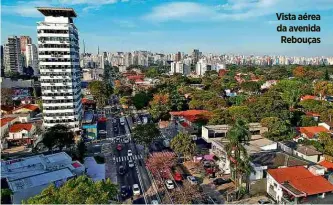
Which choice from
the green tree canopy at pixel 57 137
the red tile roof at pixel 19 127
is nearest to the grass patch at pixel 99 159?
the green tree canopy at pixel 57 137

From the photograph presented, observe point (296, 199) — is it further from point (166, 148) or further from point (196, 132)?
point (196, 132)

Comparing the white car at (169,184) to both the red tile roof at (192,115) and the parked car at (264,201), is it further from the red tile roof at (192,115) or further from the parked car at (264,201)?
the red tile roof at (192,115)

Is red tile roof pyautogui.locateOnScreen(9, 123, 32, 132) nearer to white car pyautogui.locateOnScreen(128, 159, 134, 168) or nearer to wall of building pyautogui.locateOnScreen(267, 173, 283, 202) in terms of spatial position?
white car pyautogui.locateOnScreen(128, 159, 134, 168)

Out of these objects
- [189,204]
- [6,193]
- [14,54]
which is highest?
[14,54]

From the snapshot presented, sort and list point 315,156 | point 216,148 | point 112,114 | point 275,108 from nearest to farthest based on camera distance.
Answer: point 315,156 < point 216,148 < point 275,108 < point 112,114

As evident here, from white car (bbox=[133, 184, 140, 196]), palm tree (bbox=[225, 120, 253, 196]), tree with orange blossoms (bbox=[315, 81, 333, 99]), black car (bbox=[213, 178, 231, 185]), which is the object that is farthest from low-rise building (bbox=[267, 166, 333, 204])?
tree with orange blossoms (bbox=[315, 81, 333, 99])

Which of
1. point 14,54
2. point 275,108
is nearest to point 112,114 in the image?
point 275,108

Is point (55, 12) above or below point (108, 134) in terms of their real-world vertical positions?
above
